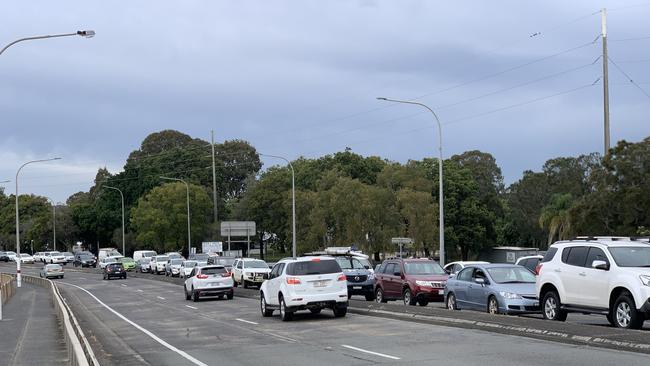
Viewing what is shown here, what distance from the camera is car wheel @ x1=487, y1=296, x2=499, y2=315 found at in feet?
68.0

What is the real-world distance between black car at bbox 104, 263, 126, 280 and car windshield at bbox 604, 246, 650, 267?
55162mm

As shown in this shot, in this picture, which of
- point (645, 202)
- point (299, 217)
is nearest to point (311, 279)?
point (645, 202)

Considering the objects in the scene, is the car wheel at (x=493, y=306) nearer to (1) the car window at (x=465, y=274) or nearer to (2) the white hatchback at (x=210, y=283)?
(1) the car window at (x=465, y=274)

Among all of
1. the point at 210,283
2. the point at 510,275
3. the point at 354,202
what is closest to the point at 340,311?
the point at 510,275

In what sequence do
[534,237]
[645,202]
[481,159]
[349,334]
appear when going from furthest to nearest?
[481,159], [534,237], [645,202], [349,334]

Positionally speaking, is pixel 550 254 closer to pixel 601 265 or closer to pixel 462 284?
pixel 601 265

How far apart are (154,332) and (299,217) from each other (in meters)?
49.5

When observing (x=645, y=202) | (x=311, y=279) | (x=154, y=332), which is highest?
(x=645, y=202)

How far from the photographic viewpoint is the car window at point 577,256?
17.4m

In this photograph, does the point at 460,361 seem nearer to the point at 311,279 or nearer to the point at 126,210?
the point at 311,279

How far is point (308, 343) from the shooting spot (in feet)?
55.9

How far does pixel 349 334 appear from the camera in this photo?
1845cm

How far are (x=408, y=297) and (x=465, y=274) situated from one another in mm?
3972

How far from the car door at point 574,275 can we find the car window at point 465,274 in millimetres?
4644
